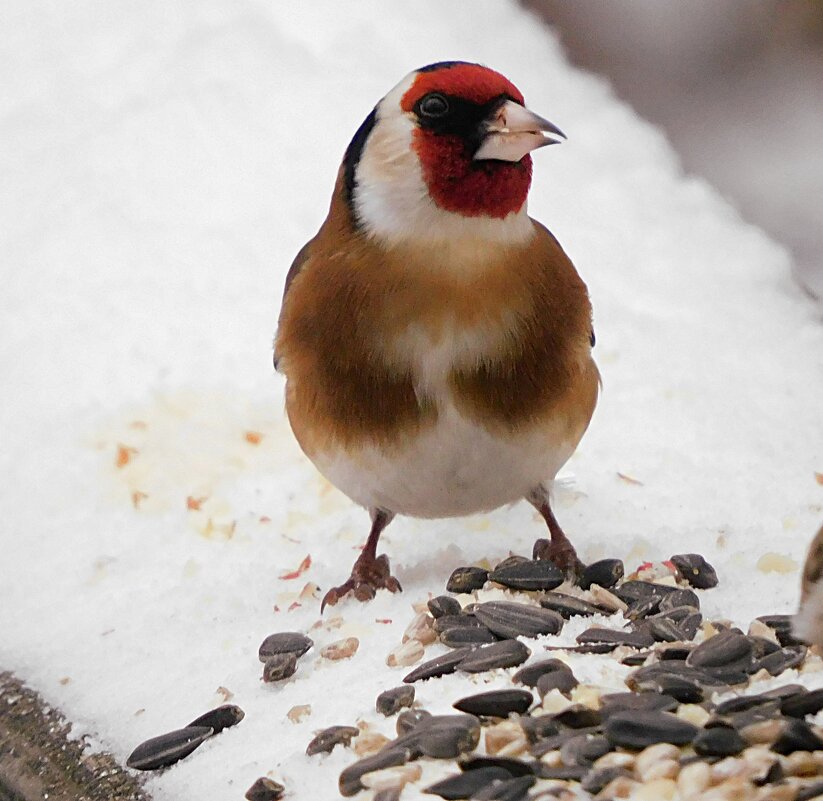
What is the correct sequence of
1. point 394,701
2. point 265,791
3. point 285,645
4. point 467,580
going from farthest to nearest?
1. point 467,580
2. point 285,645
3. point 394,701
4. point 265,791

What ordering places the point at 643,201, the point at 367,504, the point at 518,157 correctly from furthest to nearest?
the point at 643,201
the point at 367,504
the point at 518,157

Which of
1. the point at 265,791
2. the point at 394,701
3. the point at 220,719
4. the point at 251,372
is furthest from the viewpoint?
the point at 251,372

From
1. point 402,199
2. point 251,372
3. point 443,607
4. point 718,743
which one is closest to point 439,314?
point 402,199

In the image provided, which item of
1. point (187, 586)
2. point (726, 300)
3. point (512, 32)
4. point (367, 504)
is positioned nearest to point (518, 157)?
point (367, 504)

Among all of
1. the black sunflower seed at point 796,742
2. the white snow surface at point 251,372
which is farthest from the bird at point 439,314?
the black sunflower seed at point 796,742

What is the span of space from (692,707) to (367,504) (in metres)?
0.84

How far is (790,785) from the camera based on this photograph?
1.78 m

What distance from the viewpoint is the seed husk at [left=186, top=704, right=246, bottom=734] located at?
229 centimetres

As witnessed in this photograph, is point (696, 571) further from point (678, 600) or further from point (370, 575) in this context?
point (370, 575)

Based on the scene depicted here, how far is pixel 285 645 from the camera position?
2518mm

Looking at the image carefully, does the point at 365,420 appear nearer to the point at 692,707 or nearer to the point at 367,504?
the point at 367,504

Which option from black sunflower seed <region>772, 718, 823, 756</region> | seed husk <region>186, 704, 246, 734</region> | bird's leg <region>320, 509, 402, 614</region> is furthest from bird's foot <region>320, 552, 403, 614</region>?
black sunflower seed <region>772, 718, 823, 756</region>

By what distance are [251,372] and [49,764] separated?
1.60 meters

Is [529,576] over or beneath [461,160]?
beneath
